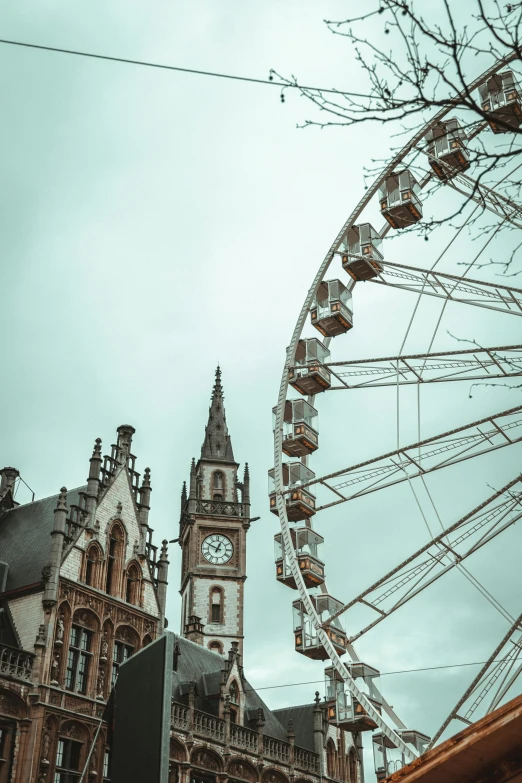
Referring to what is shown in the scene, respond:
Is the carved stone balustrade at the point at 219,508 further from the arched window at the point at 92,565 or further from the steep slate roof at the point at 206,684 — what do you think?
the arched window at the point at 92,565

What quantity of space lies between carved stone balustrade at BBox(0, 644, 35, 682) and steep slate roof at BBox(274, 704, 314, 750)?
1784 centimetres

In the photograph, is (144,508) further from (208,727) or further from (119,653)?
(208,727)

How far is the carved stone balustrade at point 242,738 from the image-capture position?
124ft

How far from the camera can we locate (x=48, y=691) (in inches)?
1190

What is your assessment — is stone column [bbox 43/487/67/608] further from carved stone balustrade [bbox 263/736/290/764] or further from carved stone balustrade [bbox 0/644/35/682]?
carved stone balustrade [bbox 263/736/290/764]

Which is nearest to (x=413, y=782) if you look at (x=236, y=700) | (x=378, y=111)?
(x=378, y=111)

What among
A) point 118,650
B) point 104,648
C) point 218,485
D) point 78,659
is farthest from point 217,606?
point 78,659

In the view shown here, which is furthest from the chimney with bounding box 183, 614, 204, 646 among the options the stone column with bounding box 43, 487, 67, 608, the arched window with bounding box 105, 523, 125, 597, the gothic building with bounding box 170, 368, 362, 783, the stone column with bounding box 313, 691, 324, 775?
the stone column with bounding box 43, 487, 67, 608

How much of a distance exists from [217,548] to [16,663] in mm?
28172

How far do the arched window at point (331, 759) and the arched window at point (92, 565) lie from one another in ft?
53.7

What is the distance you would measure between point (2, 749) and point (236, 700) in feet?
43.1

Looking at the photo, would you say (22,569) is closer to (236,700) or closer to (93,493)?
(93,493)

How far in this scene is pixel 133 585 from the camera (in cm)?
3631

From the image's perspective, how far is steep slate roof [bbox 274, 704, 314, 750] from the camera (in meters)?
44.5
